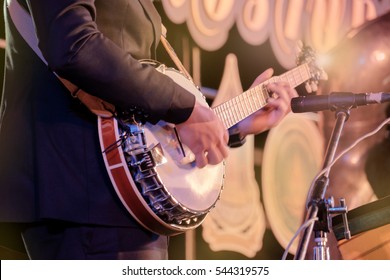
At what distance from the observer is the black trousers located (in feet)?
4.57

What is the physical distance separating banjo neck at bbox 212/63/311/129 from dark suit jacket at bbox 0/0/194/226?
0.32m

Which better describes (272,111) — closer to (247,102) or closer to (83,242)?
(247,102)

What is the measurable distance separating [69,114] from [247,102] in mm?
666

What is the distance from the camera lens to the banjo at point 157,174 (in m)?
1.40

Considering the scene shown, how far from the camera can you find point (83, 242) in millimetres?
1392

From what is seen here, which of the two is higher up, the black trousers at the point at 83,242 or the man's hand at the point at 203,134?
the man's hand at the point at 203,134

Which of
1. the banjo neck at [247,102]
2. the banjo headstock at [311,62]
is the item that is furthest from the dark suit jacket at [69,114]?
the banjo headstock at [311,62]

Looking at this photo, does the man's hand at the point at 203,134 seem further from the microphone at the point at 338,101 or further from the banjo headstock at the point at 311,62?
Result: the banjo headstock at the point at 311,62

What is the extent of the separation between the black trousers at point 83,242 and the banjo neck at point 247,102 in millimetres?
476

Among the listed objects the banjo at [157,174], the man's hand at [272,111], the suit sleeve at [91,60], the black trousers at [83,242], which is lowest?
the black trousers at [83,242]

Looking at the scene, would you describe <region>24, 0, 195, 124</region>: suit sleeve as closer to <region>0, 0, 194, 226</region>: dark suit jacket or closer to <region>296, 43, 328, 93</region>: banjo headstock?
<region>0, 0, 194, 226</region>: dark suit jacket
